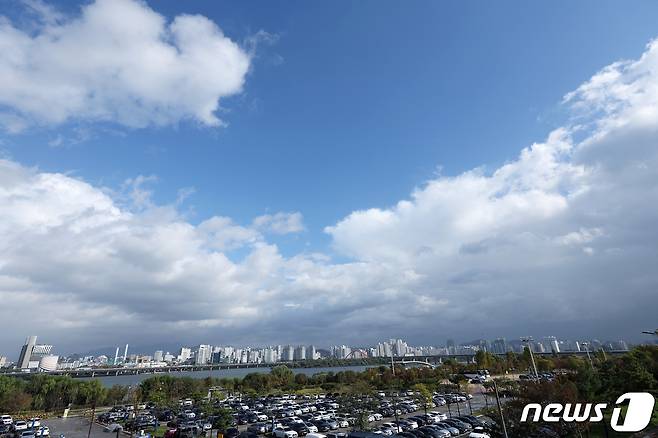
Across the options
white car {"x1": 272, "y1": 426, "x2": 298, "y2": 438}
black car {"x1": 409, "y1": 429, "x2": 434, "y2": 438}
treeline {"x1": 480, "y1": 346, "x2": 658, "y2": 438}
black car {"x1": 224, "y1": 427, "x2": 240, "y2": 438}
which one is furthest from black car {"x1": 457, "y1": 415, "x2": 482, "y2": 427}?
black car {"x1": 224, "y1": 427, "x2": 240, "y2": 438}

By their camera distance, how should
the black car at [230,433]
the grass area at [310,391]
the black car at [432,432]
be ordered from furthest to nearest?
the grass area at [310,391] < the black car at [230,433] < the black car at [432,432]

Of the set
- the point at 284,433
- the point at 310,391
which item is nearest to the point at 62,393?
the point at 310,391

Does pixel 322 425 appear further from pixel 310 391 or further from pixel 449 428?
pixel 310 391

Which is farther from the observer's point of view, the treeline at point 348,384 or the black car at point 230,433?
the black car at point 230,433

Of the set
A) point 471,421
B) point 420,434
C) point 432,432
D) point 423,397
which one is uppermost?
point 423,397

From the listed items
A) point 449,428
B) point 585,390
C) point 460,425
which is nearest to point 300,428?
point 449,428

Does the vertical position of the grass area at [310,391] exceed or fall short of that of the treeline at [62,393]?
it falls short

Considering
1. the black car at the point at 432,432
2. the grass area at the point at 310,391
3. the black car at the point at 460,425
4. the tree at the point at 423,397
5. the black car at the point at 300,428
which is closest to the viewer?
the black car at the point at 432,432

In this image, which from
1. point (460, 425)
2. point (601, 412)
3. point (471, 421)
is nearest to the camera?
point (601, 412)

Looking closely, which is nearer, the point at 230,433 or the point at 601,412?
the point at 601,412

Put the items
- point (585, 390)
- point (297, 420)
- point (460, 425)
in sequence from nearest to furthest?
point (585, 390), point (460, 425), point (297, 420)

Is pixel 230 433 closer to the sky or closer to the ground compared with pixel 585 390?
closer to the ground

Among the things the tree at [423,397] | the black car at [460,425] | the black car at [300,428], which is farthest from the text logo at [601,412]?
the tree at [423,397]

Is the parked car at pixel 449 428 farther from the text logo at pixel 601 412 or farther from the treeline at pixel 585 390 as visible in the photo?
the text logo at pixel 601 412
